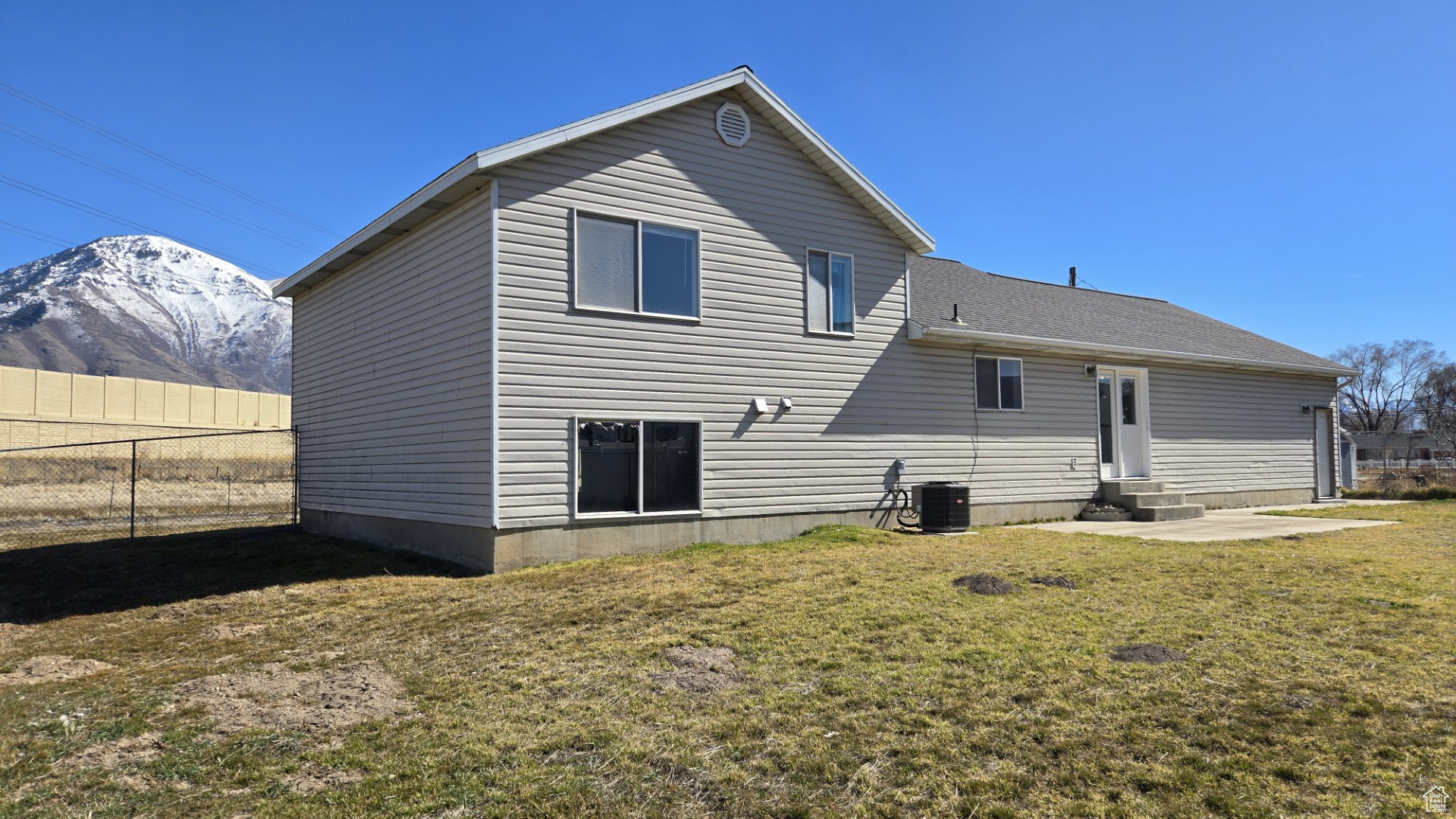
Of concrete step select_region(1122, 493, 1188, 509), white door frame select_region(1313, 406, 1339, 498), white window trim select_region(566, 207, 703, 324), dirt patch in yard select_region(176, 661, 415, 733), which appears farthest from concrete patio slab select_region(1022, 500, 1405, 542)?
dirt patch in yard select_region(176, 661, 415, 733)

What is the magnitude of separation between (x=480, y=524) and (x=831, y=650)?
5.31 meters

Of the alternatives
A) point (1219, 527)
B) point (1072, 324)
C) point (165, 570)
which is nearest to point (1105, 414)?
point (1072, 324)

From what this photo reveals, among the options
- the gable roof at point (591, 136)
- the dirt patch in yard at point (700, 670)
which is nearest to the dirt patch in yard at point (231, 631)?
the dirt patch in yard at point (700, 670)

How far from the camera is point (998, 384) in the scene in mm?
14391

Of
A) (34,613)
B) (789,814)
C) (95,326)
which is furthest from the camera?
(95,326)

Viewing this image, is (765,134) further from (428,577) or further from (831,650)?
(831,650)

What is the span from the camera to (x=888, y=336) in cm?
1315

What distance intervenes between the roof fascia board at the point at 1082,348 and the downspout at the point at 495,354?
22.1ft

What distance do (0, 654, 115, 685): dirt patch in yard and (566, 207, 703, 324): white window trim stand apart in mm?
5820

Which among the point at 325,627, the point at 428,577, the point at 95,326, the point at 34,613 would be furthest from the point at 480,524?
the point at 95,326

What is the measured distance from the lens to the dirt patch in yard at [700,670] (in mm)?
5230

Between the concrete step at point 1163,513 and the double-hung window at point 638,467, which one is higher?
the double-hung window at point 638,467

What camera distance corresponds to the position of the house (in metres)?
9.92

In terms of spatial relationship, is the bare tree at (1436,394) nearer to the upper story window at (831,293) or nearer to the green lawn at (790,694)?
the upper story window at (831,293)
